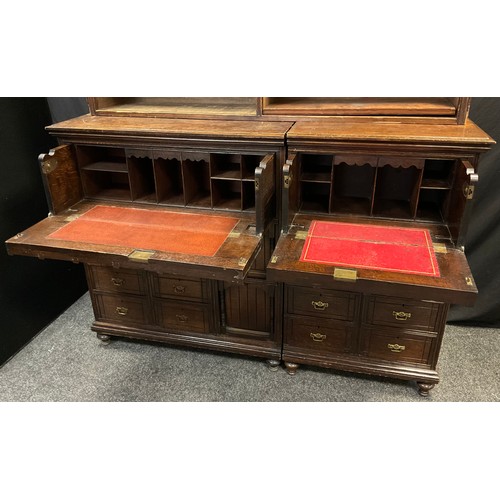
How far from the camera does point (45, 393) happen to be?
2.35 metres

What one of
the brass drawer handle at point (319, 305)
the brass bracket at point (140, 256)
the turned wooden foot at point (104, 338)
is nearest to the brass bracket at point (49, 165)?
the brass bracket at point (140, 256)

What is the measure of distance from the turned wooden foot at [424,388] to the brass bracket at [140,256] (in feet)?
4.90

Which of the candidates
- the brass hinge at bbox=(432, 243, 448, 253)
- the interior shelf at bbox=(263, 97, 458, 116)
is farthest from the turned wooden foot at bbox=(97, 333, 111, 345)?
the brass hinge at bbox=(432, 243, 448, 253)

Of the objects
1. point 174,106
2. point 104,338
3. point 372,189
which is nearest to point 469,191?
point 372,189

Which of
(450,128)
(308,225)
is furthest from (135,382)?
(450,128)

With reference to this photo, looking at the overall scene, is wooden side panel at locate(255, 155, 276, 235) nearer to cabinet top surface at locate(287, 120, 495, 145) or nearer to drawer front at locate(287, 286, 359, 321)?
cabinet top surface at locate(287, 120, 495, 145)

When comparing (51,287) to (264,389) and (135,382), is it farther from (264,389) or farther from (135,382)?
(264,389)

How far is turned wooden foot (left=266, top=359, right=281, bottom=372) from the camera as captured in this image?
7.95 feet

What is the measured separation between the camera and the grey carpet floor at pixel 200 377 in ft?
7.52

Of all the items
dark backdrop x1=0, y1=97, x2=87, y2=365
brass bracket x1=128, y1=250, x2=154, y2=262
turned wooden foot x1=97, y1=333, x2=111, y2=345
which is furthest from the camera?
turned wooden foot x1=97, y1=333, x2=111, y2=345

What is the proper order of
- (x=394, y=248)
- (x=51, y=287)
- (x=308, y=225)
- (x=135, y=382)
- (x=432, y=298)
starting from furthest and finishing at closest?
(x=51, y=287) → (x=135, y=382) → (x=308, y=225) → (x=394, y=248) → (x=432, y=298)

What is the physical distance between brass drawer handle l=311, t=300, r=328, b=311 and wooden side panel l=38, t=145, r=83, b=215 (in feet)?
4.59

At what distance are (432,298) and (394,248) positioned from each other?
0.31 meters

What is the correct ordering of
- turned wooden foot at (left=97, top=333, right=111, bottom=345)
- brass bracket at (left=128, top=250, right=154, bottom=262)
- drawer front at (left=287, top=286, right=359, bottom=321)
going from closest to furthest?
brass bracket at (left=128, top=250, right=154, bottom=262), drawer front at (left=287, top=286, right=359, bottom=321), turned wooden foot at (left=97, top=333, right=111, bottom=345)
